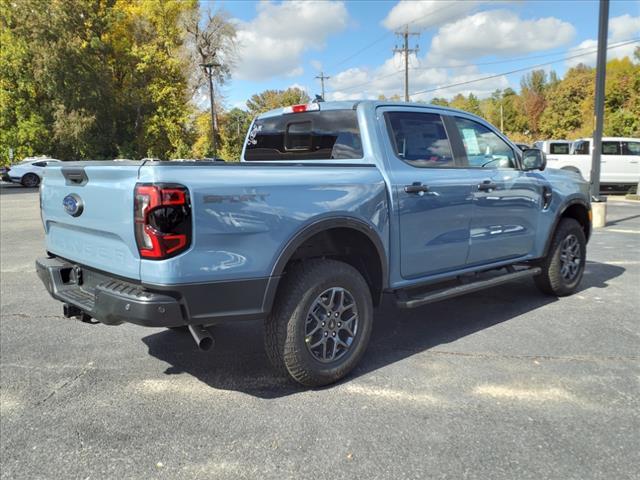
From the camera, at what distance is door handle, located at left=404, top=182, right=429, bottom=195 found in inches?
154

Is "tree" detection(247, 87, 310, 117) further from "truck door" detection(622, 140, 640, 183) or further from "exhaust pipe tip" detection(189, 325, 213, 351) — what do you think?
"exhaust pipe tip" detection(189, 325, 213, 351)

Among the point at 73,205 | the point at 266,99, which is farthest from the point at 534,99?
the point at 73,205

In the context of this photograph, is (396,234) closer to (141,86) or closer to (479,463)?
(479,463)

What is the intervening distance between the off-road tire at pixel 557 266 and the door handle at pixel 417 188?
7.34 ft

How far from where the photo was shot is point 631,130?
32.2m

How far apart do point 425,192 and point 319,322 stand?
1331mm

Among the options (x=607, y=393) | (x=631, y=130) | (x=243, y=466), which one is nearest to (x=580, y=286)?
(x=607, y=393)

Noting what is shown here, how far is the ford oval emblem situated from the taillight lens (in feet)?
2.30

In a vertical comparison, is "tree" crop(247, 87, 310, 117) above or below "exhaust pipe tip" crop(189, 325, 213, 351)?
above

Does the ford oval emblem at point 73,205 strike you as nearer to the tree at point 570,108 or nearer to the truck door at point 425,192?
the truck door at point 425,192

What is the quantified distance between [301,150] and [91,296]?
81.7 inches

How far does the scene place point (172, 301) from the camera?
2836mm

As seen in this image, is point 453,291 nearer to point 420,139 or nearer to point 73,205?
point 420,139

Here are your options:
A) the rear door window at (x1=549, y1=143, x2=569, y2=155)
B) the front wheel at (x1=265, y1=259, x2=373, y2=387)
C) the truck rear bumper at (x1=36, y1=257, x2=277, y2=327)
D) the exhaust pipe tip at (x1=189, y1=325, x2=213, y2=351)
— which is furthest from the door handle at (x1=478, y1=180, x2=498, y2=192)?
the rear door window at (x1=549, y1=143, x2=569, y2=155)
